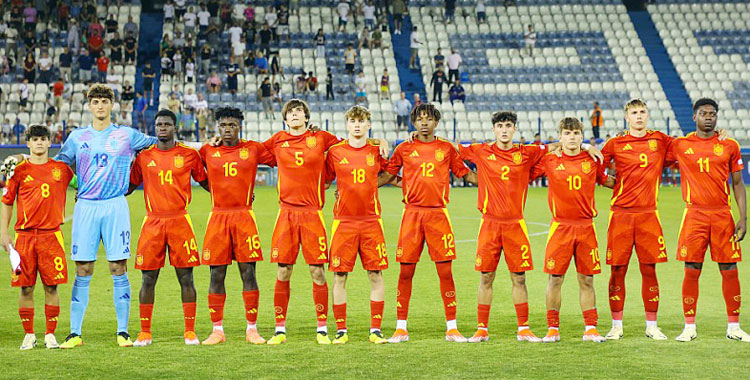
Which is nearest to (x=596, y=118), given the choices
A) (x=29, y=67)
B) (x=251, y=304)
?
(x=29, y=67)

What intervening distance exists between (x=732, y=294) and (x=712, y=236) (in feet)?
1.89

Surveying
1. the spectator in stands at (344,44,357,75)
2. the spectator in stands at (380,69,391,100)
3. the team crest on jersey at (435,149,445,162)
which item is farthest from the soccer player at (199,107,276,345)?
Answer: the spectator in stands at (344,44,357,75)

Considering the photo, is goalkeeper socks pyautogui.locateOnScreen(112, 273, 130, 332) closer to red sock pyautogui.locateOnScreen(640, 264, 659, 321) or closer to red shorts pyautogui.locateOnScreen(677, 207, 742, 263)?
red sock pyautogui.locateOnScreen(640, 264, 659, 321)

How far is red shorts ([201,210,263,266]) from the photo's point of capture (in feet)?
29.1

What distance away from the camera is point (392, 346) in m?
8.63

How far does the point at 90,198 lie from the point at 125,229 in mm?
412

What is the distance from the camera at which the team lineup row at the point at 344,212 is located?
345 inches

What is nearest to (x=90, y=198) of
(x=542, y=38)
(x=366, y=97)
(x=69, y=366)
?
(x=69, y=366)

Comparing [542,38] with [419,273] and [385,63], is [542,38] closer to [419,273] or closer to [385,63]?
[385,63]

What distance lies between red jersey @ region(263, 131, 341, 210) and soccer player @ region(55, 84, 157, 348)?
1.36 metres

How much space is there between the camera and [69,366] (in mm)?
7871

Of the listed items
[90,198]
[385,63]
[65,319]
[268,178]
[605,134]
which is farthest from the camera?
[385,63]

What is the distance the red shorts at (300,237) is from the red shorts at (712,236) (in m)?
3.28

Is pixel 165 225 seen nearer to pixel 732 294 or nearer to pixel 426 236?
pixel 426 236
